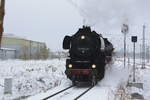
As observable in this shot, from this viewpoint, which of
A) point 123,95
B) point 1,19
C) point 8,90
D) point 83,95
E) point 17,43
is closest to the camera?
point 1,19

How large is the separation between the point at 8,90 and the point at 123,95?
20.9 ft

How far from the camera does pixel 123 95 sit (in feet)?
42.5

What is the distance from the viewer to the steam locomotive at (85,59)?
745 inches

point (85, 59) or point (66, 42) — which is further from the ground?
point (66, 42)

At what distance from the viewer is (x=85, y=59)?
19.3m

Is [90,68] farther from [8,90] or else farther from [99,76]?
[8,90]

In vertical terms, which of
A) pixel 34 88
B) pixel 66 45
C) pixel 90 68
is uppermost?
pixel 66 45

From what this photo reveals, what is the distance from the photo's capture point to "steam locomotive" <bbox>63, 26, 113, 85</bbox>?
1892 cm

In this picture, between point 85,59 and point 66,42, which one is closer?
point 85,59

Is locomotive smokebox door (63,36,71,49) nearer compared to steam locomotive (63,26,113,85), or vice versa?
steam locomotive (63,26,113,85)

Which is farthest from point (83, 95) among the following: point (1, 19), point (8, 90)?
point (1, 19)

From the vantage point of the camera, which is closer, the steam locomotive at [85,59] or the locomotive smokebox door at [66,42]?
the steam locomotive at [85,59]

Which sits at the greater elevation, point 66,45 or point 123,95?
A: point 66,45

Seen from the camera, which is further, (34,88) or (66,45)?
(66,45)
